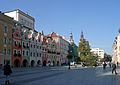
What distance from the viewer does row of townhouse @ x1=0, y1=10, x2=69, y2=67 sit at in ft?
154

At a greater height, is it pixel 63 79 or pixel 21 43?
pixel 21 43

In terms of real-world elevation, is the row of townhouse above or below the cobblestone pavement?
above

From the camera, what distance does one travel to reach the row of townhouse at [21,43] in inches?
1843

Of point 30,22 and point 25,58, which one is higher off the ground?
point 30,22

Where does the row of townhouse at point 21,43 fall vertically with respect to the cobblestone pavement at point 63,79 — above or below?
above

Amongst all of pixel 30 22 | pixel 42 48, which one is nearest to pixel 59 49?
pixel 42 48

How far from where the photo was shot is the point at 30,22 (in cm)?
6781

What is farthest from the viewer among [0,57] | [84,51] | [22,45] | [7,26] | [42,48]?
[84,51]

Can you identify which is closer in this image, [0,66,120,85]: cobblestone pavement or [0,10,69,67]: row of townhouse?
[0,66,120,85]: cobblestone pavement

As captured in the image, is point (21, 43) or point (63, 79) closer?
point (63, 79)

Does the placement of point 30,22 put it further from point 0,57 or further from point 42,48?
point 0,57

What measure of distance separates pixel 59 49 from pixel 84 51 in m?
17.1

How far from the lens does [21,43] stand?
2206 inches

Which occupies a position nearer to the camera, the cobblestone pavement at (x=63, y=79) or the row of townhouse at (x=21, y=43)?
the cobblestone pavement at (x=63, y=79)
